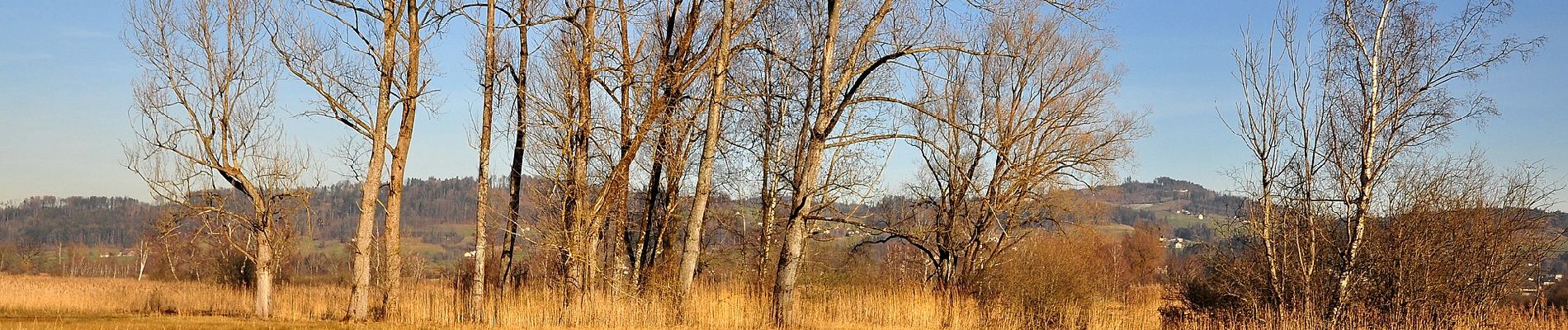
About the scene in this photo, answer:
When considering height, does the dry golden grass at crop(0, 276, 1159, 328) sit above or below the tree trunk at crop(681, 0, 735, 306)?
below

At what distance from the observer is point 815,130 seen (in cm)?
1288

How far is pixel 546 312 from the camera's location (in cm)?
1302

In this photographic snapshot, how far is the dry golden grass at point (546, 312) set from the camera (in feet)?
42.5

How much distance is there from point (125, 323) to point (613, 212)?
20.7 ft

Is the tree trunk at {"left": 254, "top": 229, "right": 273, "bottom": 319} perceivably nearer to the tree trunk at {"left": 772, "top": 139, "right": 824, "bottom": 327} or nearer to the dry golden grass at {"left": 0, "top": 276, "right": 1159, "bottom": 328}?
the dry golden grass at {"left": 0, "top": 276, "right": 1159, "bottom": 328}

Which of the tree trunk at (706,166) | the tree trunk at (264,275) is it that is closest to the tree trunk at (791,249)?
the tree trunk at (706,166)

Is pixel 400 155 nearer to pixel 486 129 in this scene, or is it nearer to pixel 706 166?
pixel 486 129

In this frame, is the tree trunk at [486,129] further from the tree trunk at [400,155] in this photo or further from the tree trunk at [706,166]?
the tree trunk at [706,166]

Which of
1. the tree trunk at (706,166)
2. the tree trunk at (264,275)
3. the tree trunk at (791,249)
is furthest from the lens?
the tree trunk at (264,275)

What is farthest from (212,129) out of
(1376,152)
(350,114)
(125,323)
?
(1376,152)

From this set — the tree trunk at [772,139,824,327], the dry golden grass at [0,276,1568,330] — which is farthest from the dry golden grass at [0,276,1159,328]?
the tree trunk at [772,139,824,327]

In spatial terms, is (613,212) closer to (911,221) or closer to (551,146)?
(551,146)

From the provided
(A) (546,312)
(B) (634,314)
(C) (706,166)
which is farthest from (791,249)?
(A) (546,312)

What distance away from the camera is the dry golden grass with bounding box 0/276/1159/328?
42.5 ft
